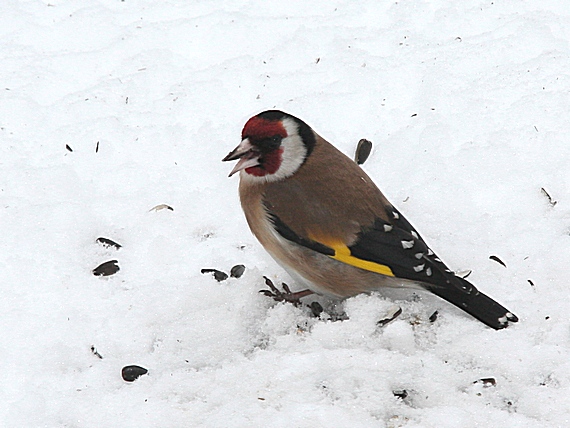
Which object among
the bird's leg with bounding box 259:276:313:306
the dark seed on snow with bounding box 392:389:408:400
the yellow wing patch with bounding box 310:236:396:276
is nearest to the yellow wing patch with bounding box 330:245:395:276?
the yellow wing patch with bounding box 310:236:396:276

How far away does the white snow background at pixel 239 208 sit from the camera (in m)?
3.29

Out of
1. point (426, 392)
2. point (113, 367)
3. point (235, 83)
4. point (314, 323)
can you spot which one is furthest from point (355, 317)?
point (235, 83)

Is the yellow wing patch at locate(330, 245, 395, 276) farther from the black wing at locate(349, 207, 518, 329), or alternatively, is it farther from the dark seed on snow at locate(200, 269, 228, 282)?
the dark seed on snow at locate(200, 269, 228, 282)

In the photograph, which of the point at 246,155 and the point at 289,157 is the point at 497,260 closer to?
the point at 289,157

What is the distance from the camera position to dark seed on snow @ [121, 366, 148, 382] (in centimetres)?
342

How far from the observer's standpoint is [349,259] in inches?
142

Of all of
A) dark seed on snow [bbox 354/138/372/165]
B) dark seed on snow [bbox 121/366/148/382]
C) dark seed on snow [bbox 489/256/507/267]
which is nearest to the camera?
dark seed on snow [bbox 121/366/148/382]

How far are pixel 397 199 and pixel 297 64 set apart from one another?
164 centimetres

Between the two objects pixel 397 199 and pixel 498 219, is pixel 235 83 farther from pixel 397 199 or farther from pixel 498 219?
pixel 498 219

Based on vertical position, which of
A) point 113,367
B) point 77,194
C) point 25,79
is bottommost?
point 113,367

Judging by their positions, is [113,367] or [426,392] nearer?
[426,392]

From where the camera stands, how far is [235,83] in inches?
215

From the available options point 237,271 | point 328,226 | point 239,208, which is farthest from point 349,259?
point 239,208

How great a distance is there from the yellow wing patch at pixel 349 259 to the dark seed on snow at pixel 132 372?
1.00m
